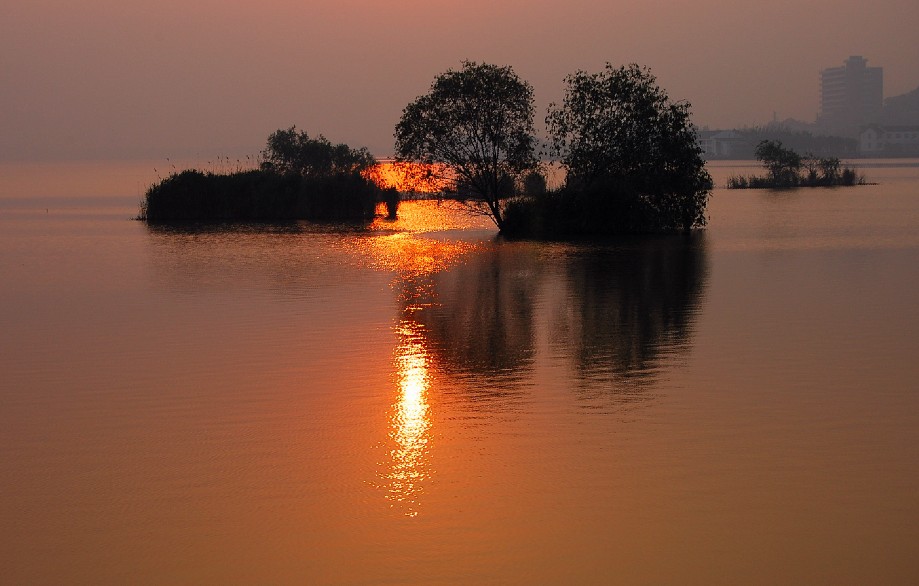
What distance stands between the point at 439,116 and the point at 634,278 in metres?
21.3

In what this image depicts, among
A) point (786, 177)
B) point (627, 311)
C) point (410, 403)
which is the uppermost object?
point (786, 177)

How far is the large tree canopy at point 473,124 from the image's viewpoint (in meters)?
50.2

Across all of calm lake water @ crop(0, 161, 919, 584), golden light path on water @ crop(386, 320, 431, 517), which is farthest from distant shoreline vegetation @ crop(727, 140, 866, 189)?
golden light path on water @ crop(386, 320, 431, 517)

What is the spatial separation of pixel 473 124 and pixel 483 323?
29.5m

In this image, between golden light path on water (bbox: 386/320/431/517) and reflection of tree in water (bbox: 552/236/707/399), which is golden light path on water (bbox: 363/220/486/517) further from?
reflection of tree in water (bbox: 552/236/707/399)

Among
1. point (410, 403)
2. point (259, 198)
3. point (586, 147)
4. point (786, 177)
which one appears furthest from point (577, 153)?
point (786, 177)

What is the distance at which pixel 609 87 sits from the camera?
50719mm

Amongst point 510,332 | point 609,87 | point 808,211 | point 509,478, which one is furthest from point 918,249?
point 509,478

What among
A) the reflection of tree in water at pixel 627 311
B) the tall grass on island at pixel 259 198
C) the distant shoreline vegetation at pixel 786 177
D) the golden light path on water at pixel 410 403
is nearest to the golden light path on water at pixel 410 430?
the golden light path on water at pixel 410 403

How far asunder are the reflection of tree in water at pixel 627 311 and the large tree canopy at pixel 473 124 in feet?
39.9

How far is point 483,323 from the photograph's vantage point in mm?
22469

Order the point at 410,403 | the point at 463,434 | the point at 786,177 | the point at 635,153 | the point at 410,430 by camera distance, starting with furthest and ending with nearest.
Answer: the point at 786,177
the point at 635,153
the point at 410,403
the point at 410,430
the point at 463,434

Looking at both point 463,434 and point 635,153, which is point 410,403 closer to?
point 463,434

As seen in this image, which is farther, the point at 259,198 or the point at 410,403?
the point at 259,198
